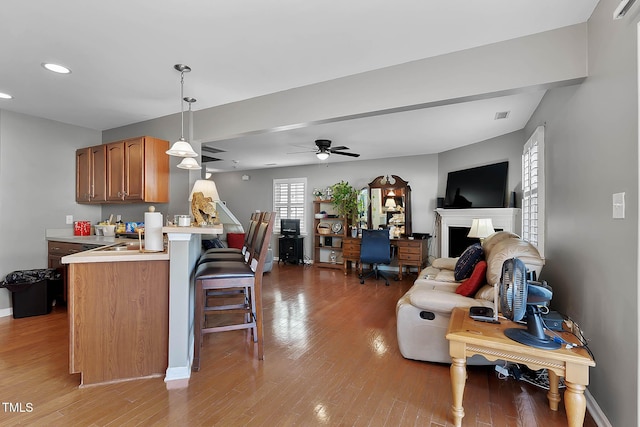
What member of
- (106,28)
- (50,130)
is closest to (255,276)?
(106,28)

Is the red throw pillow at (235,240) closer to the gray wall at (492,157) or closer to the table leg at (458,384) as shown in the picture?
the gray wall at (492,157)

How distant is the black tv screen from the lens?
15.1 ft

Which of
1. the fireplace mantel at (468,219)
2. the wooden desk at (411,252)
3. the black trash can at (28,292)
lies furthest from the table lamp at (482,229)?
the black trash can at (28,292)

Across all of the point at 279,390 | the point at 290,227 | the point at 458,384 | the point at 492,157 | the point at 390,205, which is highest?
the point at 492,157

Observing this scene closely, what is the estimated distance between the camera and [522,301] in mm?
1641

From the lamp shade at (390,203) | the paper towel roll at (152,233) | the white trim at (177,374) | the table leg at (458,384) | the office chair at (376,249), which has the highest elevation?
the lamp shade at (390,203)

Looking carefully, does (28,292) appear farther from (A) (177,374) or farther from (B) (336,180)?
(B) (336,180)

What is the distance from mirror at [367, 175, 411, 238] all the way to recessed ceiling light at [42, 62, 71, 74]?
5145 mm

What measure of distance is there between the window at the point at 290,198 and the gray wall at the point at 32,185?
4.29 metres

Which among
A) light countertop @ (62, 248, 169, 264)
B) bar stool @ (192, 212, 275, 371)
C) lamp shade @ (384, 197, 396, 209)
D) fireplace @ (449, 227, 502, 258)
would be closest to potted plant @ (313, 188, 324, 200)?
lamp shade @ (384, 197, 396, 209)

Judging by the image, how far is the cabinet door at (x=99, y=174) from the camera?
4.04m

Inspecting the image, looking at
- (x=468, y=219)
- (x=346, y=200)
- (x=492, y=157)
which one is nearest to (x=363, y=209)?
(x=346, y=200)

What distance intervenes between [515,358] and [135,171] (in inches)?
165

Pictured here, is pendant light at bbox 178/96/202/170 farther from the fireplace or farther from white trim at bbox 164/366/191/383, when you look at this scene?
the fireplace
